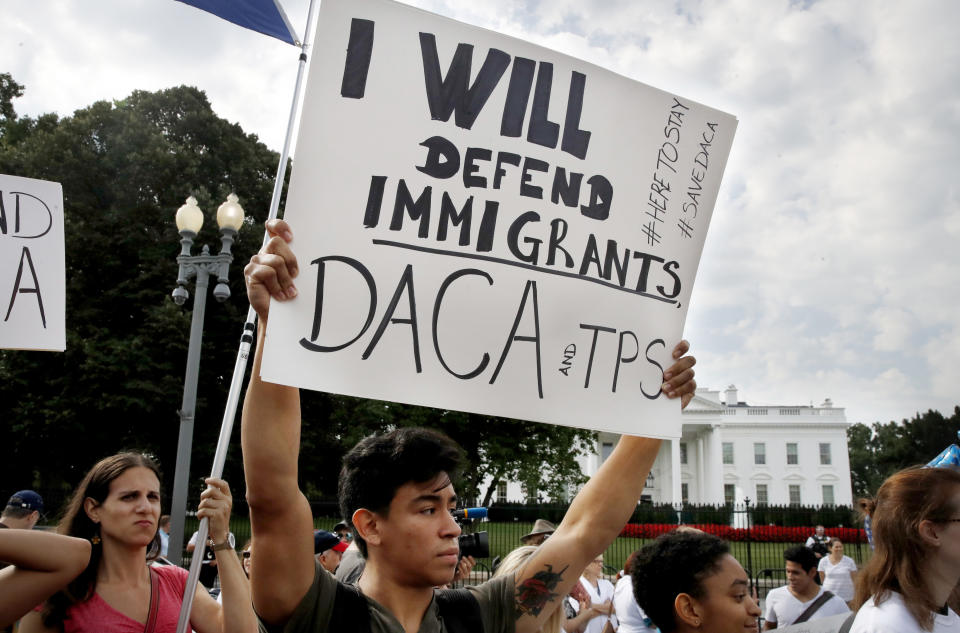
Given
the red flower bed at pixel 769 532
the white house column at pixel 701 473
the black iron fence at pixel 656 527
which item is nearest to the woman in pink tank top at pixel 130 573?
the black iron fence at pixel 656 527

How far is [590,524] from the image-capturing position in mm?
2463

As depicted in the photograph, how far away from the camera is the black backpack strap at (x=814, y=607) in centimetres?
603

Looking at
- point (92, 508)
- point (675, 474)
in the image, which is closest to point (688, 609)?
point (92, 508)

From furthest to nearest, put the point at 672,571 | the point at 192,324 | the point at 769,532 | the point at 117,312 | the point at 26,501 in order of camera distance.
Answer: the point at 769,532 < the point at 117,312 < the point at 192,324 < the point at 26,501 < the point at 672,571

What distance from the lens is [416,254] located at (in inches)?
89.7

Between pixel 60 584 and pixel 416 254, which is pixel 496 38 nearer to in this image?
pixel 416 254

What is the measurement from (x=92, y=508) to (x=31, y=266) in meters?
1.84

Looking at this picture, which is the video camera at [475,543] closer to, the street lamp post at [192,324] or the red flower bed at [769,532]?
the street lamp post at [192,324]

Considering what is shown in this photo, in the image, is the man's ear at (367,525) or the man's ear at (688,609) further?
the man's ear at (688,609)

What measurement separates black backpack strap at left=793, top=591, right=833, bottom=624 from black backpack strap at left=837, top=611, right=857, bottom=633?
372cm

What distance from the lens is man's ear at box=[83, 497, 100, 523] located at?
3016 millimetres

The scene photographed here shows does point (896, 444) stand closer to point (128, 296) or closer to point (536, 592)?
point (128, 296)

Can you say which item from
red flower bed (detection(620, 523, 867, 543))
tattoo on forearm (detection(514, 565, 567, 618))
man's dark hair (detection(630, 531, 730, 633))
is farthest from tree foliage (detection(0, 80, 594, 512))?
tattoo on forearm (detection(514, 565, 567, 618))

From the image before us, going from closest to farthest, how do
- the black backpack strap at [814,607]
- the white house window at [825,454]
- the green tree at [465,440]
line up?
1. the black backpack strap at [814,607]
2. the green tree at [465,440]
3. the white house window at [825,454]
